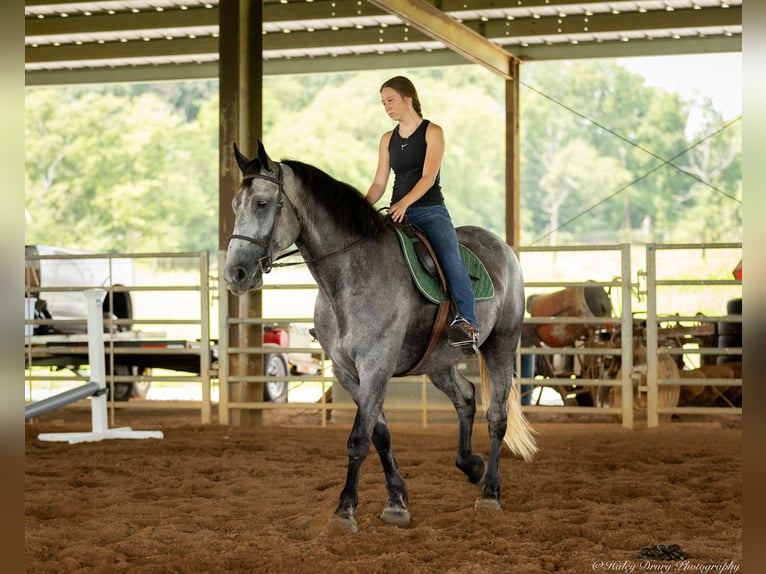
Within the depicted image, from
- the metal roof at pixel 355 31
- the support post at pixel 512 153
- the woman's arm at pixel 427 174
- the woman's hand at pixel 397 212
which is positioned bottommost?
the woman's hand at pixel 397 212

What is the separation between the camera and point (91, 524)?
4484 millimetres

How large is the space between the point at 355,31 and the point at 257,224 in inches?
361

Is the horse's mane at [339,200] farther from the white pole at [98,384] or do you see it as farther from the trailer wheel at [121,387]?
the trailer wheel at [121,387]

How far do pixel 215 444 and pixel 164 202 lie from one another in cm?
2527

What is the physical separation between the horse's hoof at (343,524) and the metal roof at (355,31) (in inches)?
290

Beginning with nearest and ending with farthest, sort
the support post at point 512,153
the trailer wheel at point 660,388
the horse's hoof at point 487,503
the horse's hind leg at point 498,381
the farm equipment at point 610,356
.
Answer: the horse's hoof at point 487,503 → the horse's hind leg at point 498,381 → the trailer wheel at point 660,388 → the farm equipment at point 610,356 → the support post at point 512,153

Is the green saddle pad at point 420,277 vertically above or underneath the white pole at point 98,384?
above

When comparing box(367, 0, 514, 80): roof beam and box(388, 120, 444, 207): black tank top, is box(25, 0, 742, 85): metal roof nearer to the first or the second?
box(367, 0, 514, 80): roof beam

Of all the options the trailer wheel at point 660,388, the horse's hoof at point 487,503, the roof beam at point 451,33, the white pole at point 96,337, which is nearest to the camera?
the horse's hoof at point 487,503

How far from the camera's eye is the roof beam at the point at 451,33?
9281 mm

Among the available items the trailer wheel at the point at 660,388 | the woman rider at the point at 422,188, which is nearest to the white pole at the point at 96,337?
the woman rider at the point at 422,188

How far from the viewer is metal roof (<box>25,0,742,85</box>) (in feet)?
38.2

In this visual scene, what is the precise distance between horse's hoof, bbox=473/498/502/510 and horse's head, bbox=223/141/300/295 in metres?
1.69

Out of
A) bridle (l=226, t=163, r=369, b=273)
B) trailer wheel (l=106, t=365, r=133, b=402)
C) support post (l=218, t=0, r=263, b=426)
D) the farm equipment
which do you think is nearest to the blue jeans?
bridle (l=226, t=163, r=369, b=273)
